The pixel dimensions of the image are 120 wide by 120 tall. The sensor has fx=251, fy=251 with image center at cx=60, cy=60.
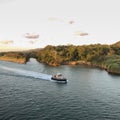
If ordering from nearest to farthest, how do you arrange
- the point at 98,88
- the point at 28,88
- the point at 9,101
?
1. the point at 9,101
2. the point at 28,88
3. the point at 98,88

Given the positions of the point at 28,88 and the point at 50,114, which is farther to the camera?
the point at 28,88

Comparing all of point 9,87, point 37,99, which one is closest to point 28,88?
point 9,87

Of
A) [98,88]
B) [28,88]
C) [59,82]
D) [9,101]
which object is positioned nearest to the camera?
[9,101]

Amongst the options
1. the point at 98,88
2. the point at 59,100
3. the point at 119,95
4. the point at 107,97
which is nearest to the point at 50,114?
the point at 59,100

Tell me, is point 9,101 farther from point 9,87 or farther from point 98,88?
point 98,88

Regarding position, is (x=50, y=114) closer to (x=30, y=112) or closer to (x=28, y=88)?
(x=30, y=112)

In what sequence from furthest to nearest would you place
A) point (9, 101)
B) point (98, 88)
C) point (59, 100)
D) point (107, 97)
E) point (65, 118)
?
point (98, 88)
point (107, 97)
point (59, 100)
point (9, 101)
point (65, 118)

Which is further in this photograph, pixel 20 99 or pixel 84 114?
pixel 20 99

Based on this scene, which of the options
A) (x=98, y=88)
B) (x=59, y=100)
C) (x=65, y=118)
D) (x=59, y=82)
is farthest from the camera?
(x=59, y=82)
